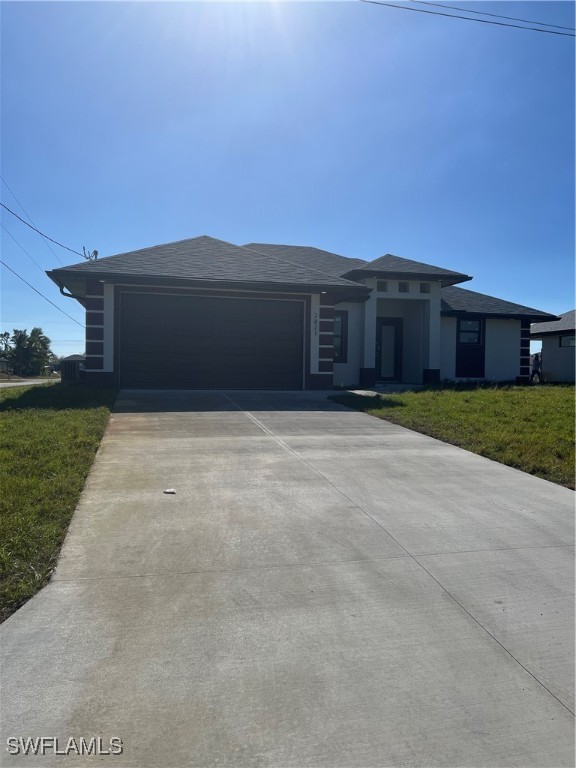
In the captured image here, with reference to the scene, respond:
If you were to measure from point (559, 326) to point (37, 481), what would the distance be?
81.4ft

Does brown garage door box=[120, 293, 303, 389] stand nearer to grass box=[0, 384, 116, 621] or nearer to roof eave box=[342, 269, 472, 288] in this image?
roof eave box=[342, 269, 472, 288]

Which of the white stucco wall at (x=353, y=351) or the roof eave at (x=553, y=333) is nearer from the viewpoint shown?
the white stucco wall at (x=353, y=351)

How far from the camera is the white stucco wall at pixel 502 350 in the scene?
20672 millimetres

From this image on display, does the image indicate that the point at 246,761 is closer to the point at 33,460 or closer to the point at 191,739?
the point at 191,739

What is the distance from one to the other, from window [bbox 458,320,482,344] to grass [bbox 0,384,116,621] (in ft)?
43.6

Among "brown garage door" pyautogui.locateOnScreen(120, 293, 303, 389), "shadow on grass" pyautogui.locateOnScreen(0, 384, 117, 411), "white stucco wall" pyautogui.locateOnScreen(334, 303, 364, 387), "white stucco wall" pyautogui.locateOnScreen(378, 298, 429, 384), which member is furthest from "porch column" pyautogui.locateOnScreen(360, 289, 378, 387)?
"shadow on grass" pyautogui.locateOnScreen(0, 384, 117, 411)

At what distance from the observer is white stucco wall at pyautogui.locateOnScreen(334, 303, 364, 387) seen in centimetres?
1827

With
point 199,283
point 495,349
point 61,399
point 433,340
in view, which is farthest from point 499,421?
point 495,349

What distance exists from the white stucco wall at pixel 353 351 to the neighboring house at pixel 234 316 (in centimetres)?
3

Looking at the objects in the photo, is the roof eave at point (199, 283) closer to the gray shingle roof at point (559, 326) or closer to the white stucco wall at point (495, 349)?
the white stucco wall at point (495, 349)

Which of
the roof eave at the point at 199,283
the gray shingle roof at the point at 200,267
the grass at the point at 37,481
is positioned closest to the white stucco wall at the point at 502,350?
the roof eave at the point at 199,283

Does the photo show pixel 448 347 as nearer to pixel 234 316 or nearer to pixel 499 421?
pixel 234 316

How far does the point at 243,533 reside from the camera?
4.87 metres

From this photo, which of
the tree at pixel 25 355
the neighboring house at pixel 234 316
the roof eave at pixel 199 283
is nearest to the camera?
the roof eave at pixel 199 283
